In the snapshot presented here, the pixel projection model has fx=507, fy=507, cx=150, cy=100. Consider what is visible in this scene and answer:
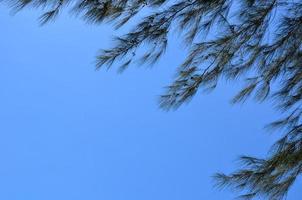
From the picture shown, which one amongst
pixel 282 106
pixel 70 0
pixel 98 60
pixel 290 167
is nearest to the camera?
pixel 70 0

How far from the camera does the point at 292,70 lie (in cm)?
354

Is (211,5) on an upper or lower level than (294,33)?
upper

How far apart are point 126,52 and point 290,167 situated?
1365 mm

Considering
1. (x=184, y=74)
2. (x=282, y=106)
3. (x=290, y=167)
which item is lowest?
(x=290, y=167)

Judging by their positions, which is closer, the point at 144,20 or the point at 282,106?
the point at 144,20

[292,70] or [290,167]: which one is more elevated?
[292,70]

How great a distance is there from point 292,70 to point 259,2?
56 centimetres

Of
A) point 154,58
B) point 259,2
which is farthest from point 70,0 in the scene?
point 259,2

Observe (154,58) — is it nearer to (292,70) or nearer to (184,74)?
(184,74)

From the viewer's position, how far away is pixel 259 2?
3314 millimetres

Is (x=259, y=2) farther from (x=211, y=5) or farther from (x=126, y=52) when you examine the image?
(x=126, y=52)

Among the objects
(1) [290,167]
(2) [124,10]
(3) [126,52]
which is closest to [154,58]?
Answer: (3) [126,52]

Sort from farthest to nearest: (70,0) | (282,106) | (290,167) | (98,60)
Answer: (282,106)
(290,167)
(98,60)
(70,0)

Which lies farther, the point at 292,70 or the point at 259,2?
the point at 292,70
